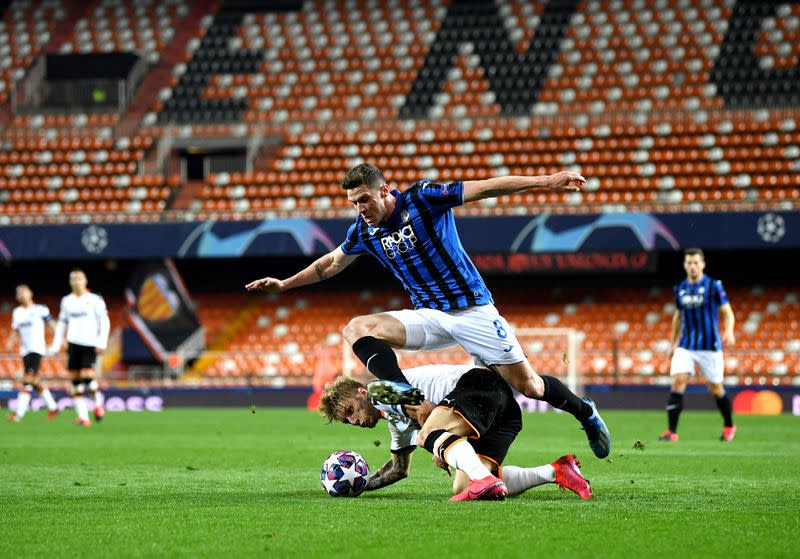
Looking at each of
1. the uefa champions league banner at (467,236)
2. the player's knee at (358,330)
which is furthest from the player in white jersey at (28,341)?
the player's knee at (358,330)

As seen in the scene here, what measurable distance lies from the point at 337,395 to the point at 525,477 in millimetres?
1244

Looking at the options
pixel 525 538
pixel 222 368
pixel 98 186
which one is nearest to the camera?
pixel 525 538

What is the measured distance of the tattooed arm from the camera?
7867 millimetres

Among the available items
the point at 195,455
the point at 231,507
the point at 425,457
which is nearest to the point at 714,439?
the point at 425,457

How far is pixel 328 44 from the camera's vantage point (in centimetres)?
3078

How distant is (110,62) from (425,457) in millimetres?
22201

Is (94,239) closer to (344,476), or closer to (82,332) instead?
(82,332)

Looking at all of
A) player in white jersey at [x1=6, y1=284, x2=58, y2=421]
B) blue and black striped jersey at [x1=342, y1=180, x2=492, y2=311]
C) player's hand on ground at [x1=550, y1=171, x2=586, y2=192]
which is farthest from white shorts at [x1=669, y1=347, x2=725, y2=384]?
player in white jersey at [x1=6, y1=284, x2=58, y2=421]

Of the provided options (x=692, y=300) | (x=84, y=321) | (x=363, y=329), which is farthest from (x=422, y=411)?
(x=84, y=321)

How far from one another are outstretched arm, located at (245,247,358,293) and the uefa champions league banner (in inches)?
627

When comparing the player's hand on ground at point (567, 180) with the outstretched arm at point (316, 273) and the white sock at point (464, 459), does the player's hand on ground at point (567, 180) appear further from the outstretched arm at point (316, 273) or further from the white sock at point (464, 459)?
Answer: the outstretched arm at point (316, 273)

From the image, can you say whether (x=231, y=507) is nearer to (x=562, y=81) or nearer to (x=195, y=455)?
(x=195, y=455)

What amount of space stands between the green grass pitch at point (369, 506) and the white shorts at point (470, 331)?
2.95ft

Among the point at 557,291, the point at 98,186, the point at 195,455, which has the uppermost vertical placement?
the point at 98,186
